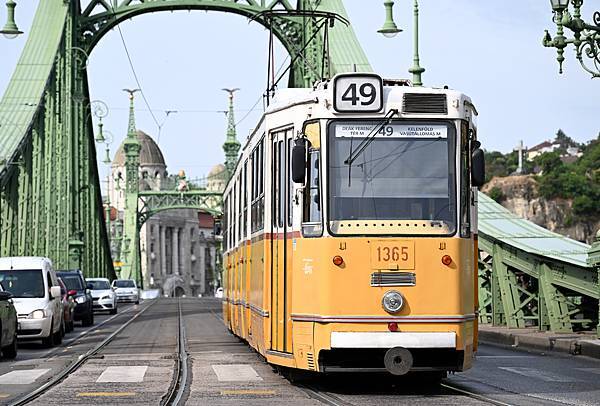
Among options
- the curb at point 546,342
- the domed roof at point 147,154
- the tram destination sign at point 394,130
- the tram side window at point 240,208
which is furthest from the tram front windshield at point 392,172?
the domed roof at point 147,154

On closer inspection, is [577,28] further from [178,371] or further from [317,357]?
[317,357]

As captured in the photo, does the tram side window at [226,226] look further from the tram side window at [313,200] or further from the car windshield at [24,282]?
the tram side window at [313,200]

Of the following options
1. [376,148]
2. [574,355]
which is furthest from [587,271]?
[376,148]

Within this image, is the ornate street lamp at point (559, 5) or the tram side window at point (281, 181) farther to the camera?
the ornate street lamp at point (559, 5)

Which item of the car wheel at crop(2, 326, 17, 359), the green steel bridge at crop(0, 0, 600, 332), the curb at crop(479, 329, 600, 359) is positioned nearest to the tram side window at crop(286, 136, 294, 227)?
→ the car wheel at crop(2, 326, 17, 359)

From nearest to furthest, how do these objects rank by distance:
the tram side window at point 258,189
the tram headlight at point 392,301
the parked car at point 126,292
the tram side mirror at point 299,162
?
the tram headlight at point 392,301, the tram side mirror at point 299,162, the tram side window at point 258,189, the parked car at point 126,292

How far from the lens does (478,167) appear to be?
50.0ft

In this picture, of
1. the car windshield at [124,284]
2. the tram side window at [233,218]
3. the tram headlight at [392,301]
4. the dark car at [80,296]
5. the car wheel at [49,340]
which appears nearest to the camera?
the tram headlight at [392,301]

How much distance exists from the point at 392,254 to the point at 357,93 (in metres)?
1.86

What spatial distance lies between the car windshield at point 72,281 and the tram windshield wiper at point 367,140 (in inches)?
953

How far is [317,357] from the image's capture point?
15102 mm

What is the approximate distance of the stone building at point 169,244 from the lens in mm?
173750

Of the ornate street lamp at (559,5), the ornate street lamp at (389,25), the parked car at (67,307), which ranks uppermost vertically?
the ornate street lamp at (389,25)

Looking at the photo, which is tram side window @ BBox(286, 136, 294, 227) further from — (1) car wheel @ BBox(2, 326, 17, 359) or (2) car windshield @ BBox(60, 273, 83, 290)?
(2) car windshield @ BBox(60, 273, 83, 290)
